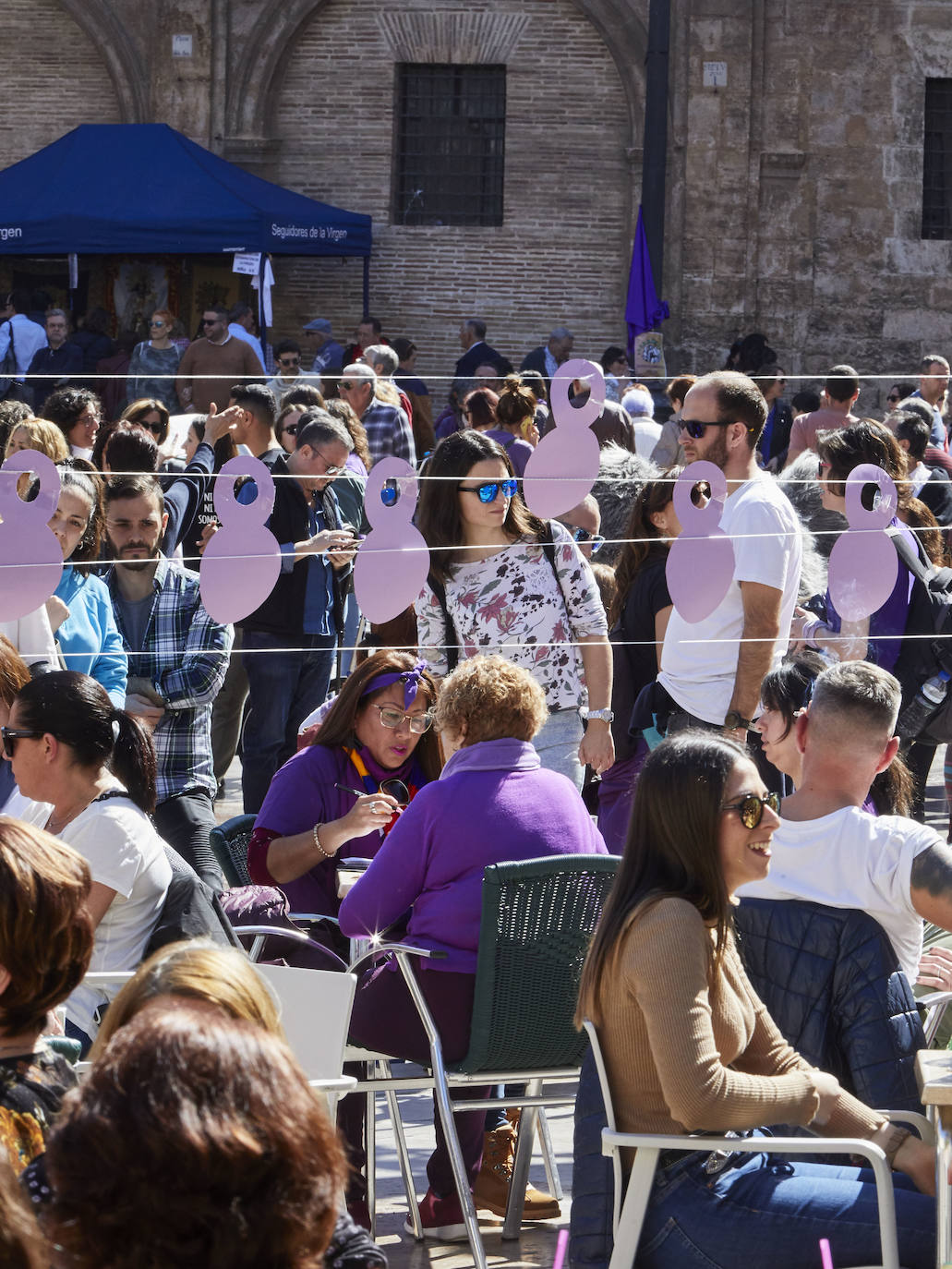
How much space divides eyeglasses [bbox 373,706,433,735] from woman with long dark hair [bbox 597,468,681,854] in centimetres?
111

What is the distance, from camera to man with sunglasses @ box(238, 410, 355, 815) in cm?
711

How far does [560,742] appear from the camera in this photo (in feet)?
17.2

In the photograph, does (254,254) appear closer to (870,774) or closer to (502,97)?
(502,97)

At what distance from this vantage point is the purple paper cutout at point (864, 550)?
5191 mm

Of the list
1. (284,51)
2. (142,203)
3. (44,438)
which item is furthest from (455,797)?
(284,51)

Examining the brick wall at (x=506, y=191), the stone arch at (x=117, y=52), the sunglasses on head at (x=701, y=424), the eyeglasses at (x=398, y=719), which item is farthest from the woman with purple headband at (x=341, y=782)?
the stone arch at (x=117, y=52)

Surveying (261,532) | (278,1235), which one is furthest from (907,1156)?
(261,532)

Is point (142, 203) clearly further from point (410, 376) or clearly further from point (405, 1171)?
point (405, 1171)

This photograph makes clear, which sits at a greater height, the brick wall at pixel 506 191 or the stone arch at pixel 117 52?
the stone arch at pixel 117 52

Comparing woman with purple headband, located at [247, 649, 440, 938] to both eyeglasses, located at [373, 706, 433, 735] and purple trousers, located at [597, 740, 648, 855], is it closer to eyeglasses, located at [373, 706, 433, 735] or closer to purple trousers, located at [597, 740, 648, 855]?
eyeglasses, located at [373, 706, 433, 735]

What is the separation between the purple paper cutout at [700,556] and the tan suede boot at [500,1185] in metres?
1.46

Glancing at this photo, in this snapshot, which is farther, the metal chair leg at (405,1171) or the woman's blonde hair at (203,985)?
the metal chair leg at (405,1171)

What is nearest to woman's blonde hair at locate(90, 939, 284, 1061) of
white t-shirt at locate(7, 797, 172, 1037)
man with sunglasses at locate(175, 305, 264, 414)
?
white t-shirt at locate(7, 797, 172, 1037)

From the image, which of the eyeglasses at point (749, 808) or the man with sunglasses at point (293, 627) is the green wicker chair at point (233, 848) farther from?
the man with sunglasses at point (293, 627)
